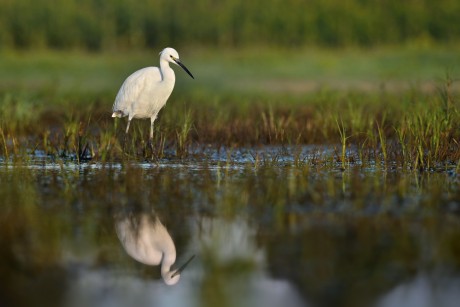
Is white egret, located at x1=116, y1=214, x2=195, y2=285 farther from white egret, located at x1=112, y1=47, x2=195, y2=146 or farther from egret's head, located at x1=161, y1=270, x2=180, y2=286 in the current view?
white egret, located at x1=112, y1=47, x2=195, y2=146

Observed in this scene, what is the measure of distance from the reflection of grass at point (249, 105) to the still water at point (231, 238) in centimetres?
101

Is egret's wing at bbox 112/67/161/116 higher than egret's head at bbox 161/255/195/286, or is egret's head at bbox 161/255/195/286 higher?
egret's wing at bbox 112/67/161/116

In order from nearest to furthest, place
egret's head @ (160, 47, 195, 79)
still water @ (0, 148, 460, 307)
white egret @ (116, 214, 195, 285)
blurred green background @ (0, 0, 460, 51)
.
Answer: still water @ (0, 148, 460, 307) < white egret @ (116, 214, 195, 285) < egret's head @ (160, 47, 195, 79) < blurred green background @ (0, 0, 460, 51)

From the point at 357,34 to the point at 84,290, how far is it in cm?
1802

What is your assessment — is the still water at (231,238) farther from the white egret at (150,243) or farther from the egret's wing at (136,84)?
the egret's wing at (136,84)

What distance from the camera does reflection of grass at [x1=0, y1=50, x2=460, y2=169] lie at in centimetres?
888

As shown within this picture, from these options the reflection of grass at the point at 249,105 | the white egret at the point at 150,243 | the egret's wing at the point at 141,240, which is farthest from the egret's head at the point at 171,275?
the reflection of grass at the point at 249,105

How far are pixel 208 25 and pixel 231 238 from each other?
16.5 m

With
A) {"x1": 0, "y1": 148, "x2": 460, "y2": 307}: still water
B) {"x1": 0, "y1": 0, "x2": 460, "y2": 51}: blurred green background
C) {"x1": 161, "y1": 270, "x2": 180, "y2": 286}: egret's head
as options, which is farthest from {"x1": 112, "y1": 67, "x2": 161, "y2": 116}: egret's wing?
{"x1": 0, "y1": 0, "x2": 460, "y2": 51}: blurred green background

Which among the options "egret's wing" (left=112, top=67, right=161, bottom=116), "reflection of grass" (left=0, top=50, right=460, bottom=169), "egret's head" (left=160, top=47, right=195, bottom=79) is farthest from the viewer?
"egret's wing" (left=112, top=67, right=161, bottom=116)

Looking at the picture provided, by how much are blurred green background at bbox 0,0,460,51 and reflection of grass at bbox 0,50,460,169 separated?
613 millimetres

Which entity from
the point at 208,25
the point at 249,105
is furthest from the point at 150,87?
the point at 208,25

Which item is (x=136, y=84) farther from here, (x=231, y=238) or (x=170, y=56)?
(x=231, y=238)

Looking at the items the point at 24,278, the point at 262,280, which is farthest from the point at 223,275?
the point at 24,278
